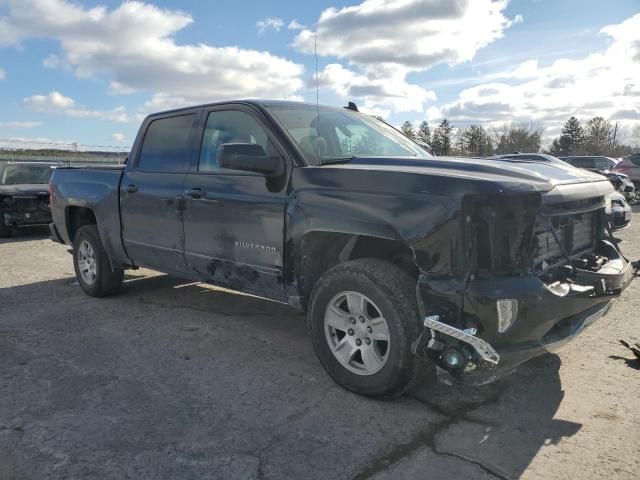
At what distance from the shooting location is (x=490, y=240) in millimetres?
2869

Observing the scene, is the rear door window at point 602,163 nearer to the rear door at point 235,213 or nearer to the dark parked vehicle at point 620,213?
the dark parked vehicle at point 620,213

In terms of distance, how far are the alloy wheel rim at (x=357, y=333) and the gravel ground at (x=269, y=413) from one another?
241mm

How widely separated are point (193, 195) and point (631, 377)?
11.6 ft

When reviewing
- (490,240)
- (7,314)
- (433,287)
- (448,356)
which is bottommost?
(7,314)

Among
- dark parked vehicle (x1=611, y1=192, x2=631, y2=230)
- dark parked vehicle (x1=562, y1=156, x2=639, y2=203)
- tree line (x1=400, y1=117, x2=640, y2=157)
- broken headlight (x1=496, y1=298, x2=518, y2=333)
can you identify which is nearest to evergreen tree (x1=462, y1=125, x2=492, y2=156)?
tree line (x1=400, y1=117, x2=640, y2=157)

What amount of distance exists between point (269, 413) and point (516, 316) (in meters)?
1.55

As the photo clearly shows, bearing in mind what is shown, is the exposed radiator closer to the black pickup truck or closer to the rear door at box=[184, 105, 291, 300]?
the black pickup truck

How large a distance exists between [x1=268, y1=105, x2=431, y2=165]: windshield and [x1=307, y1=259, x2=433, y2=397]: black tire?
897 millimetres

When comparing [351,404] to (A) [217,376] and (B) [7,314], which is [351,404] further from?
(B) [7,314]

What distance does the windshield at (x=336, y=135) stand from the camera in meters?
3.95

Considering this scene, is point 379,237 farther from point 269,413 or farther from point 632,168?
point 632,168

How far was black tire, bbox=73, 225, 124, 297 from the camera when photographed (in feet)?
19.4

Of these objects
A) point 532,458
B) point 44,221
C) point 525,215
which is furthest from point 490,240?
point 44,221

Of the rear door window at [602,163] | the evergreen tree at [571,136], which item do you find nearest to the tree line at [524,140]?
the evergreen tree at [571,136]
